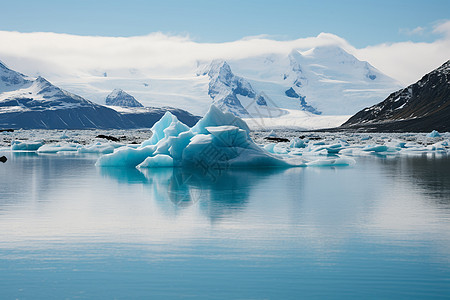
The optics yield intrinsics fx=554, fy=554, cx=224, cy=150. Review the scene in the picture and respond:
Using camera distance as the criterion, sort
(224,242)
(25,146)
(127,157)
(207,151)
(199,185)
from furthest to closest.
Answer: (25,146) → (127,157) → (207,151) → (199,185) → (224,242)

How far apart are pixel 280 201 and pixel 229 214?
2.40 metres

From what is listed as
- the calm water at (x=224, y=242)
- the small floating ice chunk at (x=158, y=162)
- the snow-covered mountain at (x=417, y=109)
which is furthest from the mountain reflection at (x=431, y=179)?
the snow-covered mountain at (x=417, y=109)

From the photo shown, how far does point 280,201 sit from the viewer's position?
41.2 ft

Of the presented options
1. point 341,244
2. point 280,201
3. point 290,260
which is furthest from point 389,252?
point 280,201

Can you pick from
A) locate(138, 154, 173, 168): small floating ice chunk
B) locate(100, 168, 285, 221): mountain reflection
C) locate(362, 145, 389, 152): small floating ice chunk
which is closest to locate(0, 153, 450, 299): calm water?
locate(100, 168, 285, 221): mountain reflection

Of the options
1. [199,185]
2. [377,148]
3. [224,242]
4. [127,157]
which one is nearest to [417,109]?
[377,148]

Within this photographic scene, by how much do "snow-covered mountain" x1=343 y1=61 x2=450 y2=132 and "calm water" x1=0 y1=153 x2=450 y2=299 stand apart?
103411 mm

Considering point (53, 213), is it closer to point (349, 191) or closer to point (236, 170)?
point (349, 191)

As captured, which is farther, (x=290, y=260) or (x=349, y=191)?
(x=349, y=191)

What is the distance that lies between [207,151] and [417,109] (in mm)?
124766

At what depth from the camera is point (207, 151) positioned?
20.7 metres

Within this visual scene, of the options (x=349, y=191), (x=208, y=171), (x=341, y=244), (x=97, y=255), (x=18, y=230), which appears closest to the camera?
(x=97, y=255)

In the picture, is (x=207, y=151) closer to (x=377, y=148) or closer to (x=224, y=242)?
(x=224, y=242)

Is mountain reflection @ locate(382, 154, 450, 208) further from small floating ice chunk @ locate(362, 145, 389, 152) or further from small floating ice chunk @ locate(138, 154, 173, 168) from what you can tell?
small floating ice chunk @ locate(362, 145, 389, 152)
